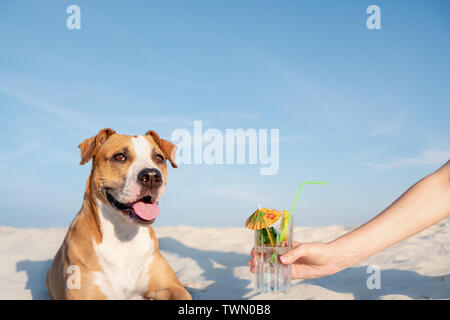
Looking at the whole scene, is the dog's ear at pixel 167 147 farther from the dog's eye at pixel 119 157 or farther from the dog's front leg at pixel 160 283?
the dog's front leg at pixel 160 283

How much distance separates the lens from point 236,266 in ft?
21.8

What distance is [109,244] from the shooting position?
4.04 m

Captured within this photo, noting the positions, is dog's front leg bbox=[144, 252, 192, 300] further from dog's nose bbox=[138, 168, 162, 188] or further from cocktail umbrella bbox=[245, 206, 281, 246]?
cocktail umbrella bbox=[245, 206, 281, 246]

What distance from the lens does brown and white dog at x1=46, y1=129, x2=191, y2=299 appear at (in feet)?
12.7

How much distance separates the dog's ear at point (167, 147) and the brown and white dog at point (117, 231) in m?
0.20

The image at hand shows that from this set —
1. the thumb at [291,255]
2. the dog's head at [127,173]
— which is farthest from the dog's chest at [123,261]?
the thumb at [291,255]

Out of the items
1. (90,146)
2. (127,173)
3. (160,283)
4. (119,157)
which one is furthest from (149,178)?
(160,283)

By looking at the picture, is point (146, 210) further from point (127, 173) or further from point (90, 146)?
point (90, 146)

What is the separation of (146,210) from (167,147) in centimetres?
105

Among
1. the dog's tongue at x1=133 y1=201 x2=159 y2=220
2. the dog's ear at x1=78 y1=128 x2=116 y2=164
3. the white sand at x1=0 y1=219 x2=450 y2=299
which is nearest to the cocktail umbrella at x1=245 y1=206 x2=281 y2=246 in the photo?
the dog's tongue at x1=133 y1=201 x2=159 y2=220

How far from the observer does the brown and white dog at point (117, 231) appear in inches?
152
